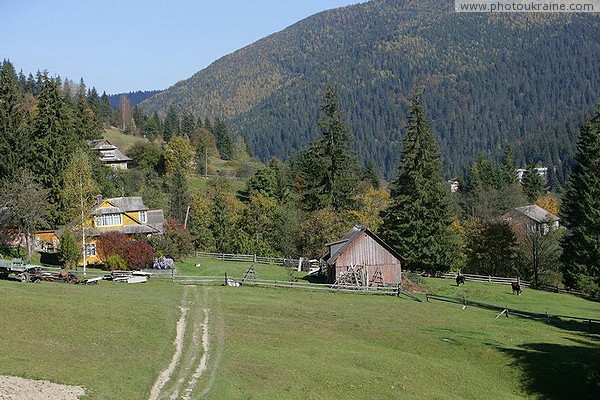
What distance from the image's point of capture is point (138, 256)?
5994 cm

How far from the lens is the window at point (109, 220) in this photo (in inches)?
2763

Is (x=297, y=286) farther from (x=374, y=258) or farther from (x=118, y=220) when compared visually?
(x=118, y=220)

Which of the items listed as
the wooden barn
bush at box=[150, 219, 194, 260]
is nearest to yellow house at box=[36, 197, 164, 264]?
bush at box=[150, 219, 194, 260]

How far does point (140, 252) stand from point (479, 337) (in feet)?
106

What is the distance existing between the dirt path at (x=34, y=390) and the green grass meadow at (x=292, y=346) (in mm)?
548

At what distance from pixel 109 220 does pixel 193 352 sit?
142 feet

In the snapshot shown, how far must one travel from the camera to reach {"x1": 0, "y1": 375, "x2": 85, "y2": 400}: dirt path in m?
22.0

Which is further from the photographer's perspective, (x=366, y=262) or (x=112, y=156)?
(x=112, y=156)

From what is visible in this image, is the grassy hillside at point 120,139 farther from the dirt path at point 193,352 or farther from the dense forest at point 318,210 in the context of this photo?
the dirt path at point 193,352

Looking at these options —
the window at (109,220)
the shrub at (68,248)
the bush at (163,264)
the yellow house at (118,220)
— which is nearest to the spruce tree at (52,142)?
the yellow house at (118,220)

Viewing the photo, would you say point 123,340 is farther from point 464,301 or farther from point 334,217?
point 334,217

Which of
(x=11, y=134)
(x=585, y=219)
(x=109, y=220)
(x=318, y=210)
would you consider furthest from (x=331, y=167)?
(x=11, y=134)

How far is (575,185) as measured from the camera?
66812mm

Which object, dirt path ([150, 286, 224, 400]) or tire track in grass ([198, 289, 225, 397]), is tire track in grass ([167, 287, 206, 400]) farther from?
tire track in grass ([198, 289, 225, 397])
